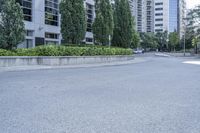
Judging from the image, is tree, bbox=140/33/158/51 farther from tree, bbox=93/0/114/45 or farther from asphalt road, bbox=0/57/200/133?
asphalt road, bbox=0/57/200/133

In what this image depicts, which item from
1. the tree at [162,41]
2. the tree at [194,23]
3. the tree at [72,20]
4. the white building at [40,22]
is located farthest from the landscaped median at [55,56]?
the tree at [162,41]

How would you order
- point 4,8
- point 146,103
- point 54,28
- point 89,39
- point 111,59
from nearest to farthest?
point 146,103, point 4,8, point 111,59, point 54,28, point 89,39

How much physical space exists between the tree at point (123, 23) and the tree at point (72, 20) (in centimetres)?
1139

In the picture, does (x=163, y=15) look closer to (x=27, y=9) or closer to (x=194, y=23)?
(x=194, y=23)

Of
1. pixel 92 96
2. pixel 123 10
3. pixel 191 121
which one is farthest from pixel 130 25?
pixel 191 121

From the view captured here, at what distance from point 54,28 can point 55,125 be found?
131 feet

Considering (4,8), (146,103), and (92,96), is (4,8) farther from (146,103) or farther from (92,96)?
(146,103)

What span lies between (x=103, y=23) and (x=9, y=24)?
13206 mm

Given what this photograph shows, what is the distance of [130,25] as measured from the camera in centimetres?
4112

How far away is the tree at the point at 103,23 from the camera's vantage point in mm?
35125

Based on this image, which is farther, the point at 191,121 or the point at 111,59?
the point at 111,59

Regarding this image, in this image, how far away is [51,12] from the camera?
148ft

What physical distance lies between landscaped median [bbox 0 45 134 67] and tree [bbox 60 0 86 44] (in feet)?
6.42

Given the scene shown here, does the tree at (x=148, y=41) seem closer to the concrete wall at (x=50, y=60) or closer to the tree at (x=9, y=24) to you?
the concrete wall at (x=50, y=60)
